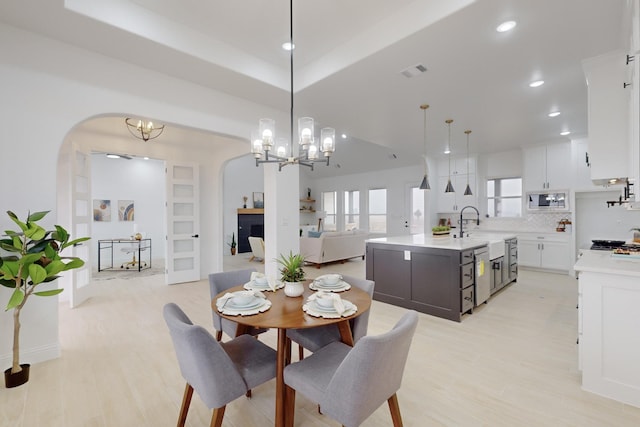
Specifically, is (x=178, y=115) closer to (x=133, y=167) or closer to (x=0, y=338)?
(x=0, y=338)

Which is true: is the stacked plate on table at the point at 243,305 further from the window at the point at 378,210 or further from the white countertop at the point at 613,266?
the window at the point at 378,210

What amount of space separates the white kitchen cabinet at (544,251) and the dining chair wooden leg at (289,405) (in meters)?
6.58

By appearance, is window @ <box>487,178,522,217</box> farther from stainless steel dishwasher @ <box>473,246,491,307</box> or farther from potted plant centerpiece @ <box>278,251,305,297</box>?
potted plant centerpiece @ <box>278,251,305,297</box>

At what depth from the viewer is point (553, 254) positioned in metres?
5.97

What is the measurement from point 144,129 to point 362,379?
17.0 ft

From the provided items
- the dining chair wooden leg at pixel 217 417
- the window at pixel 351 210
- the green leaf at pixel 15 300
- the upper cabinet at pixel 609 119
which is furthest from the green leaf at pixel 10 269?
the window at pixel 351 210

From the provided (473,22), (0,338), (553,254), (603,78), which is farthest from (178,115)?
(553,254)

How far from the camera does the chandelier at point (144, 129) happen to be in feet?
15.3

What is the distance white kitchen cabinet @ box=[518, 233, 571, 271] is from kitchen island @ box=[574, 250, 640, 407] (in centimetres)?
456

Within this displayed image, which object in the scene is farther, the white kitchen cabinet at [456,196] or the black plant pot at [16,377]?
the white kitchen cabinet at [456,196]

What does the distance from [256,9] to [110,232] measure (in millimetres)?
7210

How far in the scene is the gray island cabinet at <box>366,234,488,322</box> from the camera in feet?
11.2

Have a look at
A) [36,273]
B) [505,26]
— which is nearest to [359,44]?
[505,26]

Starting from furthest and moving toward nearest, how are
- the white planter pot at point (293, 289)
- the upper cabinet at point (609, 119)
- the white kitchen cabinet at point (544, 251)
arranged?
the white kitchen cabinet at point (544, 251) < the upper cabinet at point (609, 119) < the white planter pot at point (293, 289)
